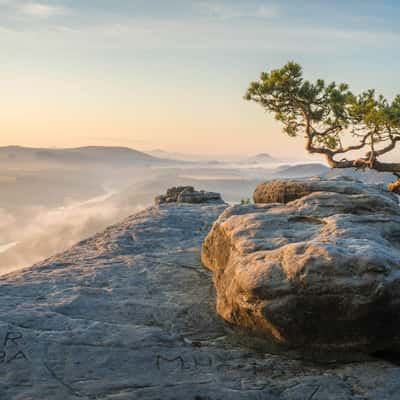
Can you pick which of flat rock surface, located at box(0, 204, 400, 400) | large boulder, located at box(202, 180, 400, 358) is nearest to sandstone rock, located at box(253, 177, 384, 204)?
flat rock surface, located at box(0, 204, 400, 400)

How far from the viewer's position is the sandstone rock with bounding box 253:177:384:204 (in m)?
18.0

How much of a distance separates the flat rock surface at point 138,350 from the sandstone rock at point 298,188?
6.40 m

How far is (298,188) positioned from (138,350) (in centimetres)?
1157

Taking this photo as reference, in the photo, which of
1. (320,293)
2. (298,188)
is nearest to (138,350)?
(320,293)

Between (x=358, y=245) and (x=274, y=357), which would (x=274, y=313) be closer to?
(x=274, y=357)

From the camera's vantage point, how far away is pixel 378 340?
377 inches

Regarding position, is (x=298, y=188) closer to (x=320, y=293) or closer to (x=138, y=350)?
(x=320, y=293)

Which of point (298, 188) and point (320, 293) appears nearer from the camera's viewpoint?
point (320, 293)

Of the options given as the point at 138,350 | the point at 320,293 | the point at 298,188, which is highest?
the point at 298,188

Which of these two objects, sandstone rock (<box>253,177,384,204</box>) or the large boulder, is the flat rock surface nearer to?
the large boulder

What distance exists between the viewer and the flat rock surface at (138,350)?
8445 millimetres

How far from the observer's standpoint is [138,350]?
975 centimetres

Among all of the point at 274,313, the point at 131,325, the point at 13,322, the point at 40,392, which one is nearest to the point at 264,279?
the point at 274,313

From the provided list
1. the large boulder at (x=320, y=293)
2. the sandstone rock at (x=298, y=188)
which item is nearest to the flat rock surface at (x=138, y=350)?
the large boulder at (x=320, y=293)
